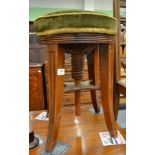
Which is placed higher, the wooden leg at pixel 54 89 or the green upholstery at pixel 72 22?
the green upholstery at pixel 72 22

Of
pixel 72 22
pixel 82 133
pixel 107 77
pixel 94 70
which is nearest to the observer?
pixel 72 22

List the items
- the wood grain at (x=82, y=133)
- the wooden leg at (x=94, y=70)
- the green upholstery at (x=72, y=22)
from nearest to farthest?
the green upholstery at (x=72, y=22) → the wood grain at (x=82, y=133) → the wooden leg at (x=94, y=70)

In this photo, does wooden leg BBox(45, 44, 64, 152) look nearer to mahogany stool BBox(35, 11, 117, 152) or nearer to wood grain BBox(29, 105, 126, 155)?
mahogany stool BBox(35, 11, 117, 152)

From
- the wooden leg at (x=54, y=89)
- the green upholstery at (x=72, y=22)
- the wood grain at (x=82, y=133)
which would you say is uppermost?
the green upholstery at (x=72, y=22)

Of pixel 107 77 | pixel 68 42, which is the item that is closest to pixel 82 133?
pixel 107 77

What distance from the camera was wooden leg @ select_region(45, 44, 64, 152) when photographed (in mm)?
836

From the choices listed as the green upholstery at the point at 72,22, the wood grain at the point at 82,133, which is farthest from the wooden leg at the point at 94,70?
the green upholstery at the point at 72,22

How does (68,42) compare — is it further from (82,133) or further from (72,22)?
(82,133)

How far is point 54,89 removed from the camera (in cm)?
84

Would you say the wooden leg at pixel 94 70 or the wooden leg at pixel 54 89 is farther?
the wooden leg at pixel 94 70

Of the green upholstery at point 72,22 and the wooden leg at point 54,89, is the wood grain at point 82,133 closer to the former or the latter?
the wooden leg at point 54,89

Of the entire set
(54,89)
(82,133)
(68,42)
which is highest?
(68,42)

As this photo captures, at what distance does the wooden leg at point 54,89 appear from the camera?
0.84 meters

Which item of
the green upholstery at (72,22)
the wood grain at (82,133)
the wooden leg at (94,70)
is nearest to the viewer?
the green upholstery at (72,22)
